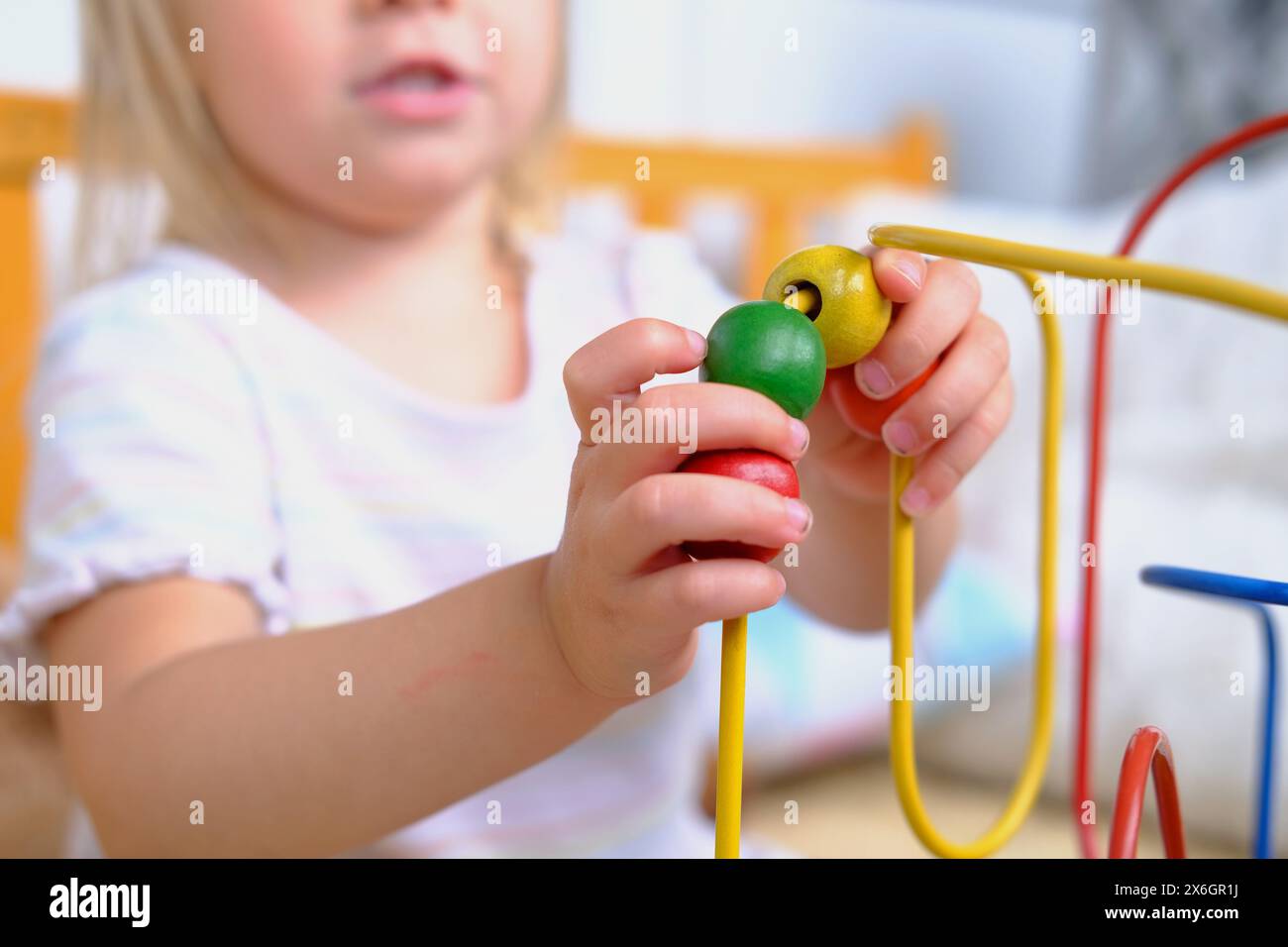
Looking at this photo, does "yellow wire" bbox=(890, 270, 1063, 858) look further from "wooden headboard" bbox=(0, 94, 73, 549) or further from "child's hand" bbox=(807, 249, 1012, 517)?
"wooden headboard" bbox=(0, 94, 73, 549)

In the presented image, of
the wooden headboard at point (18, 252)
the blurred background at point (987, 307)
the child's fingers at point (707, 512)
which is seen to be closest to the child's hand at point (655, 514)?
the child's fingers at point (707, 512)

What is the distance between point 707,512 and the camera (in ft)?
0.84

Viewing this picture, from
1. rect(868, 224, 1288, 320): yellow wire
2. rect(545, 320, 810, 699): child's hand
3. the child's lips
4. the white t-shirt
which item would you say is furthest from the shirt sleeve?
rect(868, 224, 1288, 320): yellow wire

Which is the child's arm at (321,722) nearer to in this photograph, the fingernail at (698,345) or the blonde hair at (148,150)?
the fingernail at (698,345)

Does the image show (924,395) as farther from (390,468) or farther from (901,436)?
(390,468)

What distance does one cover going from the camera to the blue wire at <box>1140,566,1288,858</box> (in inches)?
12.2

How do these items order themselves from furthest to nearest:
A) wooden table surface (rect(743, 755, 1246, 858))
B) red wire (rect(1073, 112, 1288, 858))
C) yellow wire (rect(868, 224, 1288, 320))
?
wooden table surface (rect(743, 755, 1246, 858)) → red wire (rect(1073, 112, 1288, 858)) → yellow wire (rect(868, 224, 1288, 320))

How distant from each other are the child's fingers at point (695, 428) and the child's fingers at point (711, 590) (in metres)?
0.03

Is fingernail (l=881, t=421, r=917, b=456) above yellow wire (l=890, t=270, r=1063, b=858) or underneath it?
above

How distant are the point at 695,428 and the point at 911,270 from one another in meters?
0.09

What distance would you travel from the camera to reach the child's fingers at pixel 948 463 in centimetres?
35

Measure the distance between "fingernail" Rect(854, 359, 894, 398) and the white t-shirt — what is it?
0.22 meters

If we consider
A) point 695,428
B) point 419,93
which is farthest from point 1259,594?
point 419,93

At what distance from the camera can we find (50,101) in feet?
3.06
